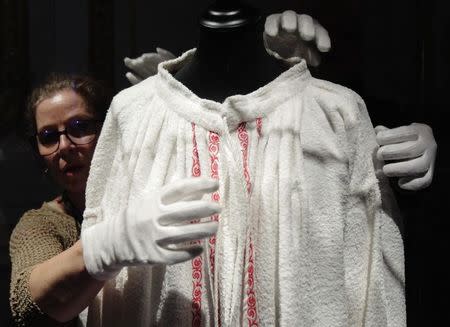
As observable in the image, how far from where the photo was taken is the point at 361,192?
1002 mm

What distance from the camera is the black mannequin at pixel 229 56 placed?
1027 mm

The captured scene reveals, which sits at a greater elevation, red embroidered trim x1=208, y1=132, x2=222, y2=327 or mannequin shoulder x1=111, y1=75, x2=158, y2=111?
mannequin shoulder x1=111, y1=75, x2=158, y2=111

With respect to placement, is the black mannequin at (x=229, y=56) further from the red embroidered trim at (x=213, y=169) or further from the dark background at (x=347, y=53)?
the dark background at (x=347, y=53)

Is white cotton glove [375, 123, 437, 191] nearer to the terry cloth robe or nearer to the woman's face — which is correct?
the terry cloth robe

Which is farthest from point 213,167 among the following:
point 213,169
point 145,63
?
point 145,63

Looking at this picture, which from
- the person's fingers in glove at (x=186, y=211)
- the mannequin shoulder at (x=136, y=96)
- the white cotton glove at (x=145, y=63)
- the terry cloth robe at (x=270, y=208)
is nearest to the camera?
the person's fingers in glove at (x=186, y=211)

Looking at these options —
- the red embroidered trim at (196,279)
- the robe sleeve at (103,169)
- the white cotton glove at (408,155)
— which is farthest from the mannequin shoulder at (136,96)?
the white cotton glove at (408,155)

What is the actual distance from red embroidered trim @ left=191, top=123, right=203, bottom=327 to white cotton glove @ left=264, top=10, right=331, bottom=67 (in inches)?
9.1

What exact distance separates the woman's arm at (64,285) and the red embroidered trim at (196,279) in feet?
0.47

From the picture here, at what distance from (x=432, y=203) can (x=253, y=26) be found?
0.57m

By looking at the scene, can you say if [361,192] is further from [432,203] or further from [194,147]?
[432,203]

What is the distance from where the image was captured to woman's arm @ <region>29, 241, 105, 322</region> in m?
0.98

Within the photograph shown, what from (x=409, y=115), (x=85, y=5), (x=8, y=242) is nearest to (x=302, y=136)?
(x=409, y=115)

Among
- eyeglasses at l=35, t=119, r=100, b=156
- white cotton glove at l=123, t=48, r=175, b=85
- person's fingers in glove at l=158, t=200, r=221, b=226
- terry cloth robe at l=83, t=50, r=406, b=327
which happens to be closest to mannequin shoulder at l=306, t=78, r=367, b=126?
terry cloth robe at l=83, t=50, r=406, b=327
